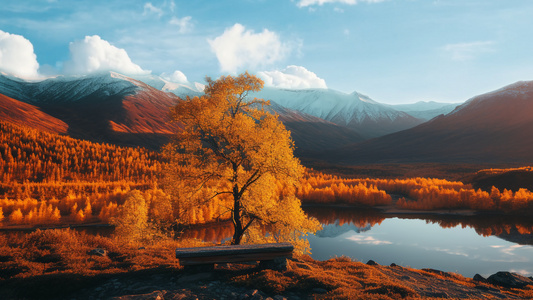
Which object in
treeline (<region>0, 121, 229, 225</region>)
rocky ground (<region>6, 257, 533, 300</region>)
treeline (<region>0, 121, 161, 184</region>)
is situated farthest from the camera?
treeline (<region>0, 121, 161, 184</region>)

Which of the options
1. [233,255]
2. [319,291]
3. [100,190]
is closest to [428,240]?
[319,291]

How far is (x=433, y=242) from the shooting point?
41.1 m

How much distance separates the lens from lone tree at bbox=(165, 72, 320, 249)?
18.7 meters

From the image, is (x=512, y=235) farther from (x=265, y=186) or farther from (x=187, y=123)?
(x=187, y=123)

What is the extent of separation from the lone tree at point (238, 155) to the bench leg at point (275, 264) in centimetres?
630

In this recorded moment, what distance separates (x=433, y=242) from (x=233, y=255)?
3993 cm

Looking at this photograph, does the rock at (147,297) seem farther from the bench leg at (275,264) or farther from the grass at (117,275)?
the bench leg at (275,264)

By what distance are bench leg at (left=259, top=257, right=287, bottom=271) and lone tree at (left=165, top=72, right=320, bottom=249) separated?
20.7 feet

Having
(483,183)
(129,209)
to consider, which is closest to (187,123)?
(129,209)

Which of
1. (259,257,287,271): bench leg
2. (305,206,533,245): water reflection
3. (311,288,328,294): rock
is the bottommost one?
(305,206,533,245): water reflection

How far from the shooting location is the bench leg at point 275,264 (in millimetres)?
12766

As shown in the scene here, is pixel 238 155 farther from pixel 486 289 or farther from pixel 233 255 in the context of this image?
pixel 486 289

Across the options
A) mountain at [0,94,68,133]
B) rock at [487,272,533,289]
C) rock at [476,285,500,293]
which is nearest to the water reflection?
rock at [487,272,533,289]

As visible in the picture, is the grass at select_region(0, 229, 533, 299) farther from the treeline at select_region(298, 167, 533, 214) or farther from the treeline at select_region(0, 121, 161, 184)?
the treeline at select_region(0, 121, 161, 184)
